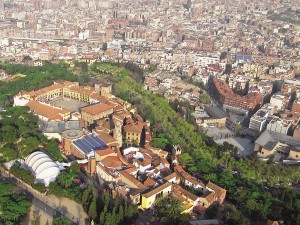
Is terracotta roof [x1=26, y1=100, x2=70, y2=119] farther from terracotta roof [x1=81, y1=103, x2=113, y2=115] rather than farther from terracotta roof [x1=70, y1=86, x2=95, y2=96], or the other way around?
terracotta roof [x1=70, y1=86, x2=95, y2=96]

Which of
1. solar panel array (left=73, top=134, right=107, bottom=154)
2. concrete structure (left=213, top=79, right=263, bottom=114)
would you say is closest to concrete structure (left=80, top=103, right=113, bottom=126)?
solar panel array (left=73, top=134, right=107, bottom=154)

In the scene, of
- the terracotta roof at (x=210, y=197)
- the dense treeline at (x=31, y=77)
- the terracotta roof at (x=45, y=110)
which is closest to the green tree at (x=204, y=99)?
the dense treeline at (x=31, y=77)

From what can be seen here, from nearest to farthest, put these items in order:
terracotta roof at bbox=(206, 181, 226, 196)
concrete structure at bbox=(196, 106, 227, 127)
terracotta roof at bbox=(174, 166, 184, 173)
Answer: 1. terracotta roof at bbox=(206, 181, 226, 196)
2. terracotta roof at bbox=(174, 166, 184, 173)
3. concrete structure at bbox=(196, 106, 227, 127)

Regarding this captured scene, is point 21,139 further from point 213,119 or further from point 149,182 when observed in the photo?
point 213,119

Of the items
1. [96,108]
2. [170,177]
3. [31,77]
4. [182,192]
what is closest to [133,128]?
[96,108]

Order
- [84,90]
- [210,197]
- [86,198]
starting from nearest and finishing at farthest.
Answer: [86,198] → [210,197] → [84,90]

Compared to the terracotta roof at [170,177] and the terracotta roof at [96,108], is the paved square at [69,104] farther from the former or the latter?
the terracotta roof at [170,177]

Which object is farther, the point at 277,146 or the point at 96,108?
the point at 96,108

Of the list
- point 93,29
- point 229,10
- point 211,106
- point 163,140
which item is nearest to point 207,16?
point 229,10
